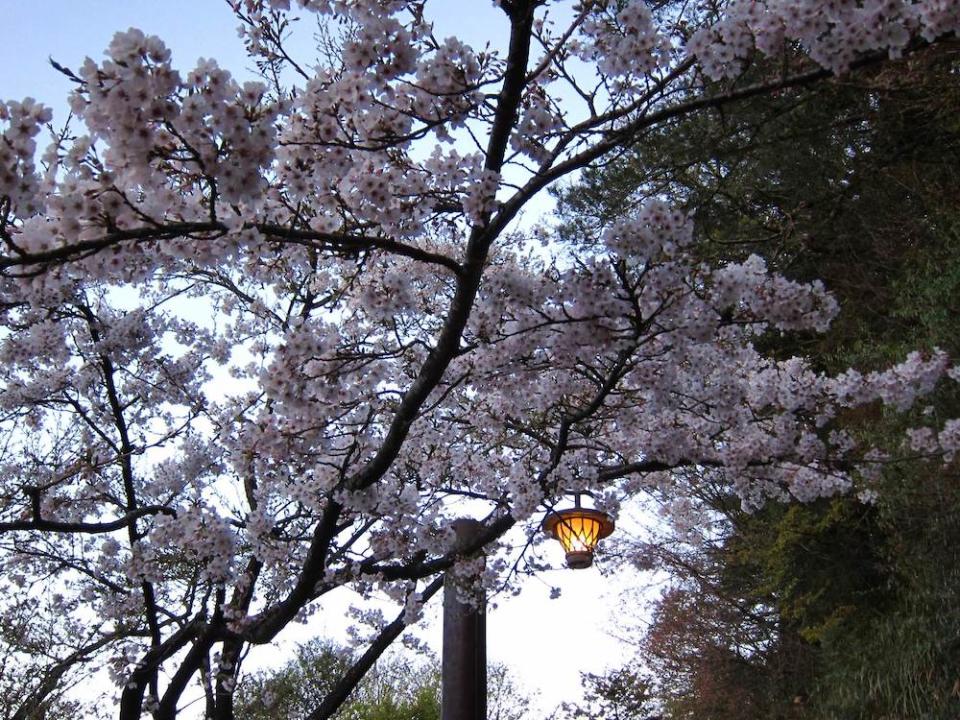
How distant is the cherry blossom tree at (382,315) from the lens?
2.51 metres

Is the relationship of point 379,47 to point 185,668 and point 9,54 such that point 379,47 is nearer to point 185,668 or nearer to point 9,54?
point 9,54

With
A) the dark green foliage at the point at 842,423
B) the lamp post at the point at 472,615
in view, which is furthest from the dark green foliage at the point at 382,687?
Result: the lamp post at the point at 472,615

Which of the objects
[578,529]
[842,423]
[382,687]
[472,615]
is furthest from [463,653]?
[382,687]

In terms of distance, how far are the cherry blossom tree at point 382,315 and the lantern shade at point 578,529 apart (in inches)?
8.5

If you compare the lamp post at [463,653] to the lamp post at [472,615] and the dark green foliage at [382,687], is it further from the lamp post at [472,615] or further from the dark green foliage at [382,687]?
the dark green foliage at [382,687]

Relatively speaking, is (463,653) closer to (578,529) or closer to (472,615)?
(472,615)

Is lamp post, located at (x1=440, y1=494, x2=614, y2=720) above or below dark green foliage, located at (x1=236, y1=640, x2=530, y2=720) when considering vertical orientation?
below

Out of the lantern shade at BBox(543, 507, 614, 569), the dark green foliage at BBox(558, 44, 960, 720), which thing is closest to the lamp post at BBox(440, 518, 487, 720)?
the lantern shade at BBox(543, 507, 614, 569)

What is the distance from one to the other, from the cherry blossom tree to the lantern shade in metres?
0.22

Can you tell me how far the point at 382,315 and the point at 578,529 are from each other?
1.87 meters

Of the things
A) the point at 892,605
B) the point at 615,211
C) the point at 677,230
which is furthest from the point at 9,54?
the point at 892,605

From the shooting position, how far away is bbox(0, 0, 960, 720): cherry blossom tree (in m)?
2.51

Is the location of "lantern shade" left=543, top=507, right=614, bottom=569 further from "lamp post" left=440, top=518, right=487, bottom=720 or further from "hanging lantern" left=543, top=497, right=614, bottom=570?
"lamp post" left=440, top=518, right=487, bottom=720

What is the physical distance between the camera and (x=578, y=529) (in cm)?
478
